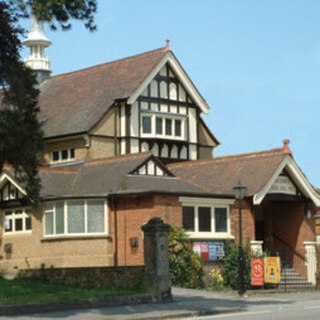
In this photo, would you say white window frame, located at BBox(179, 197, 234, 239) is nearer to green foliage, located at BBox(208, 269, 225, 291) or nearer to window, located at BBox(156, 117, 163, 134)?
green foliage, located at BBox(208, 269, 225, 291)

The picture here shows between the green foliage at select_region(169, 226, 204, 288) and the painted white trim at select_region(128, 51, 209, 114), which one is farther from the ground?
the painted white trim at select_region(128, 51, 209, 114)

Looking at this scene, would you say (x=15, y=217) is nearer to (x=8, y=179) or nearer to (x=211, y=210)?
(x=8, y=179)

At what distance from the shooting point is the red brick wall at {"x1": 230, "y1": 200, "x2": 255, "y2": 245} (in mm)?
35469

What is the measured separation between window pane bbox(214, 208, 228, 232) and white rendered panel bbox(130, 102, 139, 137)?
10960 millimetres

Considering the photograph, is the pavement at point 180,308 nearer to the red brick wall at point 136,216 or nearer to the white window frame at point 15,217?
the red brick wall at point 136,216

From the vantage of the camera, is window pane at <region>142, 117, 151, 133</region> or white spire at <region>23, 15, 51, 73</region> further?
white spire at <region>23, 15, 51, 73</region>

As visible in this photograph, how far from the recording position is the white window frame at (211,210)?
111ft

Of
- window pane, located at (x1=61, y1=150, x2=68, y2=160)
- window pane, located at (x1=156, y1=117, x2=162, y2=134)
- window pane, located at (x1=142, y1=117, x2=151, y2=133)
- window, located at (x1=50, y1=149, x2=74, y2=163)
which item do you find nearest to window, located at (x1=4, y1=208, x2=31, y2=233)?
window, located at (x1=50, y1=149, x2=74, y2=163)

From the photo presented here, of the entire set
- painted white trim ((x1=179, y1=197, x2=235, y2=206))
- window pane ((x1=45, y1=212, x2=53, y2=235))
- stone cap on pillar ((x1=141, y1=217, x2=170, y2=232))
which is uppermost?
painted white trim ((x1=179, y1=197, x2=235, y2=206))

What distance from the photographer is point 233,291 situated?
32281 millimetres

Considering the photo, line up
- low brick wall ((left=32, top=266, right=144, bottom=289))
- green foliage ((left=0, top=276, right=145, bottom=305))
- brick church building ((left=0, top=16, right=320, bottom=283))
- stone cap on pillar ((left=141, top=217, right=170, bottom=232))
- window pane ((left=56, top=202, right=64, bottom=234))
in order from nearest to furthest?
green foliage ((left=0, top=276, right=145, bottom=305)), stone cap on pillar ((left=141, top=217, right=170, bottom=232)), low brick wall ((left=32, top=266, right=144, bottom=289)), brick church building ((left=0, top=16, right=320, bottom=283)), window pane ((left=56, top=202, right=64, bottom=234))

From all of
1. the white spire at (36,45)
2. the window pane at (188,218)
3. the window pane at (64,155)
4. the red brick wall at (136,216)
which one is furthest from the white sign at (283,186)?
the white spire at (36,45)

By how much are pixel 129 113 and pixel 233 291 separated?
15271mm

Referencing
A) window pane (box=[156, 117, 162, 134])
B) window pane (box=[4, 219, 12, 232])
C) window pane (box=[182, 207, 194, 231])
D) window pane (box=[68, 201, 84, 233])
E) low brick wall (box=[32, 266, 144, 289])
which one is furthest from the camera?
window pane (box=[156, 117, 162, 134])
